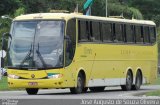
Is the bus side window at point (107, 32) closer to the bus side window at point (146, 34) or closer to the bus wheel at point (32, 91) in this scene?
the bus side window at point (146, 34)

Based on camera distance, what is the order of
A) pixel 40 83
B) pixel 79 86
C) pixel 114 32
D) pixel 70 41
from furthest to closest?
pixel 114 32 → pixel 79 86 → pixel 70 41 → pixel 40 83

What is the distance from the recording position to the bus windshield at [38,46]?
96.9 feet

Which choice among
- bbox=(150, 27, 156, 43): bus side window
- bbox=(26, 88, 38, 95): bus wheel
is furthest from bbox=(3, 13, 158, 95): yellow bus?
bbox=(150, 27, 156, 43): bus side window

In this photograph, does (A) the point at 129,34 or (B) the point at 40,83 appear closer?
(B) the point at 40,83

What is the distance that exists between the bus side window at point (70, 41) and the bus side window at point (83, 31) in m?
0.48

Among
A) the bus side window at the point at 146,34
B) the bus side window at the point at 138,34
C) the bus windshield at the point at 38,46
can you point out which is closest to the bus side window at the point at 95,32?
the bus windshield at the point at 38,46

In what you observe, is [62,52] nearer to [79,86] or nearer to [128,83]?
[79,86]

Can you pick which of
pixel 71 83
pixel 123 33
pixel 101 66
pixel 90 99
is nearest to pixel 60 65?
pixel 71 83

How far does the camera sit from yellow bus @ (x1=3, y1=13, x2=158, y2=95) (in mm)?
29547

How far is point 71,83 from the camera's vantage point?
3019cm

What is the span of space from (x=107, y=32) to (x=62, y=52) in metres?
4.84

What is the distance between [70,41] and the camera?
30.0 m

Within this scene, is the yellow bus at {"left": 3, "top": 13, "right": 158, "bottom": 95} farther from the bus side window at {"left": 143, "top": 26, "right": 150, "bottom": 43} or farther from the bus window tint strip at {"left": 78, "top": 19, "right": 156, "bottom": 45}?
A: the bus side window at {"left": 143, "top": 26, "right": 150, "bottom": 43}

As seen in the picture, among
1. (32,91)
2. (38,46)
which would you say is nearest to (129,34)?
(32,91)
